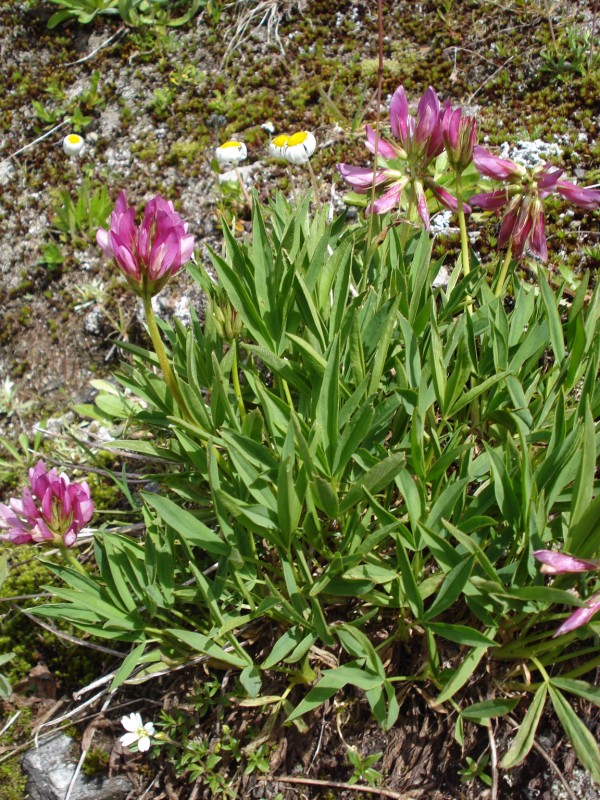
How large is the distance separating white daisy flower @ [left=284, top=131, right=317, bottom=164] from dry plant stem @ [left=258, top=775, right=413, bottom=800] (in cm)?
202

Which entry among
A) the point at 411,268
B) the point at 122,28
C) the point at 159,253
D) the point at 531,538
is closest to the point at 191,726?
the point at 531,538

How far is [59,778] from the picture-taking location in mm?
2055

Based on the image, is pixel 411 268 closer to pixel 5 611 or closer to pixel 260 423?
pixel 260 423

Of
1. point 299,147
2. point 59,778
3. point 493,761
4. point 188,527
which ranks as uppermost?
point 299,147

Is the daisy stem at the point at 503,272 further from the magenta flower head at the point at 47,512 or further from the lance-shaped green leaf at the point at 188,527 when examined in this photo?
the magenta flower head at the point at 47,512

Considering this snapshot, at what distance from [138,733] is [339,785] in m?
0.56

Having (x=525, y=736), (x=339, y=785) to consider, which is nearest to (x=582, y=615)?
(x=525, y=736)

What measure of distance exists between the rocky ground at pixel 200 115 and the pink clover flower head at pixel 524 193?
0.64 meters

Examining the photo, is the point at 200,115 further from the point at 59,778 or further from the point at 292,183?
the point at 59,778

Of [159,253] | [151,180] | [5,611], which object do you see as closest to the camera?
[159,253]

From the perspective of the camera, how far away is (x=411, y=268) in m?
2.14

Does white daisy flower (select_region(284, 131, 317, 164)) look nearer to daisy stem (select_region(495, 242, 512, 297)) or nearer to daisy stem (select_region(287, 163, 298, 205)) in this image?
daisy stem (select_region(287, 163, 298, 205))

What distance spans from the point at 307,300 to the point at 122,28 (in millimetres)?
3004

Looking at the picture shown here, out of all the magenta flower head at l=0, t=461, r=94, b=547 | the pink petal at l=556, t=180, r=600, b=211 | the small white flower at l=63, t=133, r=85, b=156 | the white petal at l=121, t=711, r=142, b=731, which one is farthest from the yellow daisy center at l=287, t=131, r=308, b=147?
the white petal at l=121, t=711, r=142, b=731
